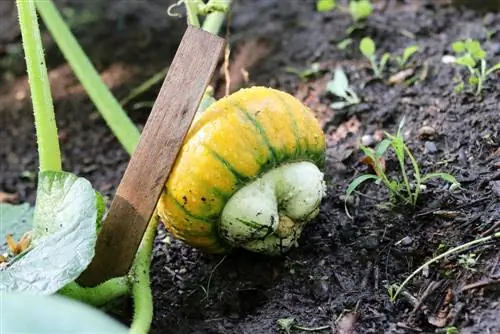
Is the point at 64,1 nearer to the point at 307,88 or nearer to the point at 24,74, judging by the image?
the point at 24,74

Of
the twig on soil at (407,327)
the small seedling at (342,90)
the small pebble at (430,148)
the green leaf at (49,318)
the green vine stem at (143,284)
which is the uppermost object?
the green leaf at (49,318)

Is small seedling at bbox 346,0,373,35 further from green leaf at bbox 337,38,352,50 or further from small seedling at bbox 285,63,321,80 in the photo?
small seedling at bbox 285,63,321,80

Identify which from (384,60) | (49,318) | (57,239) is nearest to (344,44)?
(384,60)

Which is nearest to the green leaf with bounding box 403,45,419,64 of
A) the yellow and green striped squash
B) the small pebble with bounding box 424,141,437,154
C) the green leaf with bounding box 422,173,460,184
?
the small pebble with bounding box 424,141,437,154

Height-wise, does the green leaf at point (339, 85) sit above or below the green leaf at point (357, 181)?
below

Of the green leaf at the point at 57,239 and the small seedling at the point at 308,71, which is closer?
the green leaf at the point at 57,239

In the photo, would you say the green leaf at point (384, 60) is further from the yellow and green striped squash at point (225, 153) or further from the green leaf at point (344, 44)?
the yellow and green striped squash at point (225, 153)

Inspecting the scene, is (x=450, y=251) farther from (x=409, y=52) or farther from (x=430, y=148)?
(x=409, y=52)

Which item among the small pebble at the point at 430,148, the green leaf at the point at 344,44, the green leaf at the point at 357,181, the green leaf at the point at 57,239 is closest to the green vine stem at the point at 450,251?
the green leaf at the point at 357,181
